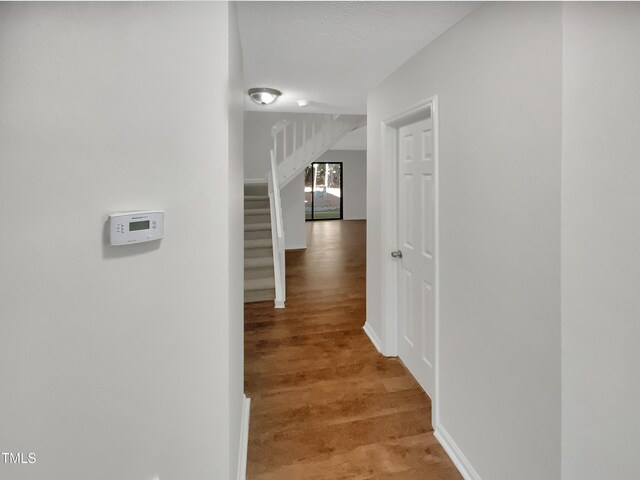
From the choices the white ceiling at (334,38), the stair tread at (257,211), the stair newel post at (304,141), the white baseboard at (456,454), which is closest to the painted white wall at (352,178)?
the stair newel post at (304,141)

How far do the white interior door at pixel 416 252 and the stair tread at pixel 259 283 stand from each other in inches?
79.1

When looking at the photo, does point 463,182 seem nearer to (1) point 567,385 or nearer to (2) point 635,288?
(2) point 635,288

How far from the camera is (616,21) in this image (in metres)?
1.08

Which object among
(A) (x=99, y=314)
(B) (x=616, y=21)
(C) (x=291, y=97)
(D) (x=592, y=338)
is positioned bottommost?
(D) (x=592, y=338)

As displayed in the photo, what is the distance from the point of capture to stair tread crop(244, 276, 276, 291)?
14.2 ft

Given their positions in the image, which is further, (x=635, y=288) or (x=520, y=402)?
(x=520, y=402)

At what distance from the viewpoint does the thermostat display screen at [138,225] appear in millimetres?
1043

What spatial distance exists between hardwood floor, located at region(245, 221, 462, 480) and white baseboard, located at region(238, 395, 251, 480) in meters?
0.04

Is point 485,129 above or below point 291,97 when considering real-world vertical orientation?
below

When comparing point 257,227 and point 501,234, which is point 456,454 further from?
point 257,227

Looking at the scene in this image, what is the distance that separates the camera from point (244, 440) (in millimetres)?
1891

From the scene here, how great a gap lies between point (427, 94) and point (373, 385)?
2.00 m

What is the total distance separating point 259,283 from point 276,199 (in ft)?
3.67

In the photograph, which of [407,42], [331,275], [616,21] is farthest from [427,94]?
[331,275]
